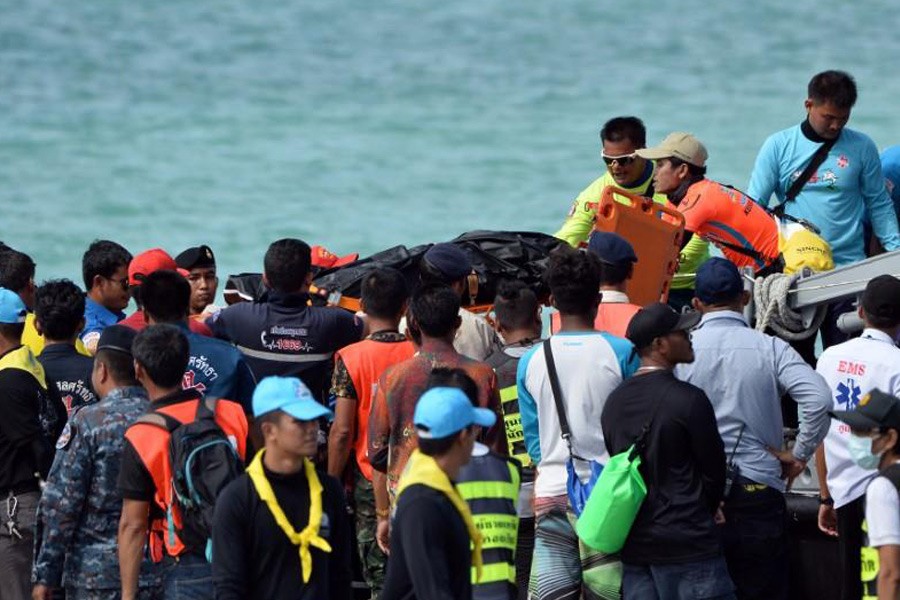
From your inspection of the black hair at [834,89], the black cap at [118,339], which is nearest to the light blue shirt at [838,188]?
the black hair at [834,89]

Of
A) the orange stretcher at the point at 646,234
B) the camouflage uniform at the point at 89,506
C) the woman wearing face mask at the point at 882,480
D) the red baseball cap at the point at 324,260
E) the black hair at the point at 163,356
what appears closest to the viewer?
the woman wearing face mask at the point at 882,480

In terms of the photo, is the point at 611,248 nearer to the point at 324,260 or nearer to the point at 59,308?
A: the point at 59,308

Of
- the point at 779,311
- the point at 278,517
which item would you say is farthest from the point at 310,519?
the point at 779,311

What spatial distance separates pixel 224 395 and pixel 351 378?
512mm

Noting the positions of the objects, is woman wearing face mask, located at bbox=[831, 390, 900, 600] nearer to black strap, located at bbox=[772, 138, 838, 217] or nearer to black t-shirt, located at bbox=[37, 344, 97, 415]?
black t-shirt, located at bbox=[37, 344, 97, 415]

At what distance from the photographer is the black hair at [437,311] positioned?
6.62 m

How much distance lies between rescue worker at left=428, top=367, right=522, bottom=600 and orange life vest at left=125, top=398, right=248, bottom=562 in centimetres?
72

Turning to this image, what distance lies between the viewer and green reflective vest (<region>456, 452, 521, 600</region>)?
19.2ft

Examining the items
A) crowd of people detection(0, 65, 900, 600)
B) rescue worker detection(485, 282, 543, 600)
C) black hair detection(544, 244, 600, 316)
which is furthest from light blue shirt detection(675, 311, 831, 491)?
rescue worker detection(485, 282, 543, 600)

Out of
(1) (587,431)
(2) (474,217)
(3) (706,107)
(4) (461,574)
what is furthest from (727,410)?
(3) (706,107)

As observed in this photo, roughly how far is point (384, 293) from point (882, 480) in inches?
88.3

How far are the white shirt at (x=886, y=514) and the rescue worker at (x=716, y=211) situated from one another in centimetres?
311

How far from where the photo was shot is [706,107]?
112 feet

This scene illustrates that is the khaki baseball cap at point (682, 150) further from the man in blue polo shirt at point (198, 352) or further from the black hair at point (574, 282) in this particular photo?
the man in blue polo shirt at point (198, 352)
